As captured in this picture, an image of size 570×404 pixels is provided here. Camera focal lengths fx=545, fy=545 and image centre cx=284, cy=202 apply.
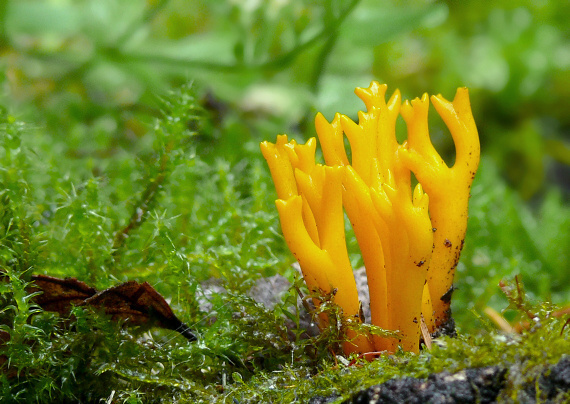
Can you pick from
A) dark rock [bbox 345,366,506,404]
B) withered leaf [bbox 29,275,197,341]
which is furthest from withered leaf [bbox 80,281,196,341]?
dark rock [bbox 345,366,506,404]

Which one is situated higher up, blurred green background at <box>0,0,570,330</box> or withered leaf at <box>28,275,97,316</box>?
blurred green background at <box>0,0,570,330</box>

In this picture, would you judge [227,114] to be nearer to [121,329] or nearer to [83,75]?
[83,75]

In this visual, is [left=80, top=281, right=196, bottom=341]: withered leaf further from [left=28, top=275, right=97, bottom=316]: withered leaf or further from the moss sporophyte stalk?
the moss sporophyte stalk

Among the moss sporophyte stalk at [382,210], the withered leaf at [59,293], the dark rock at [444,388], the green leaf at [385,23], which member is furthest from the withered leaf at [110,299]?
the green leaf at [385,23]

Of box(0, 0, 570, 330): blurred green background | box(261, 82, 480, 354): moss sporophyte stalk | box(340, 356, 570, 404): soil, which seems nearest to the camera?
box(340, 356, 570, 404): soil

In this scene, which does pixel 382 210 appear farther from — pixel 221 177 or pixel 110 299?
pixel 221 177

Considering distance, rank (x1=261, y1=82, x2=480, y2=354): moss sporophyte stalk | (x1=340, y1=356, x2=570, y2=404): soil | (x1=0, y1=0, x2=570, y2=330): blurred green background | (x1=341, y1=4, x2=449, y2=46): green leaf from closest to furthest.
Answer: (x1=340, y1=356, x2=570, y2=404): soil
(x1=261, y1=82, x2=480, y2=354): moss sporophyte stalk
(x1=0, y1=0, x2=570, y2=330): blurred green background
(x1=341, y1=4, x2=449, y2=46): green leaf

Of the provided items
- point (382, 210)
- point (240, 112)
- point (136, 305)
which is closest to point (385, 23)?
point (240, 112)

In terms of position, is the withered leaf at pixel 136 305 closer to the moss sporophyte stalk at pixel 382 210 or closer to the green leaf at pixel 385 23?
the moss sporophyte stalk at pixel 382 210
